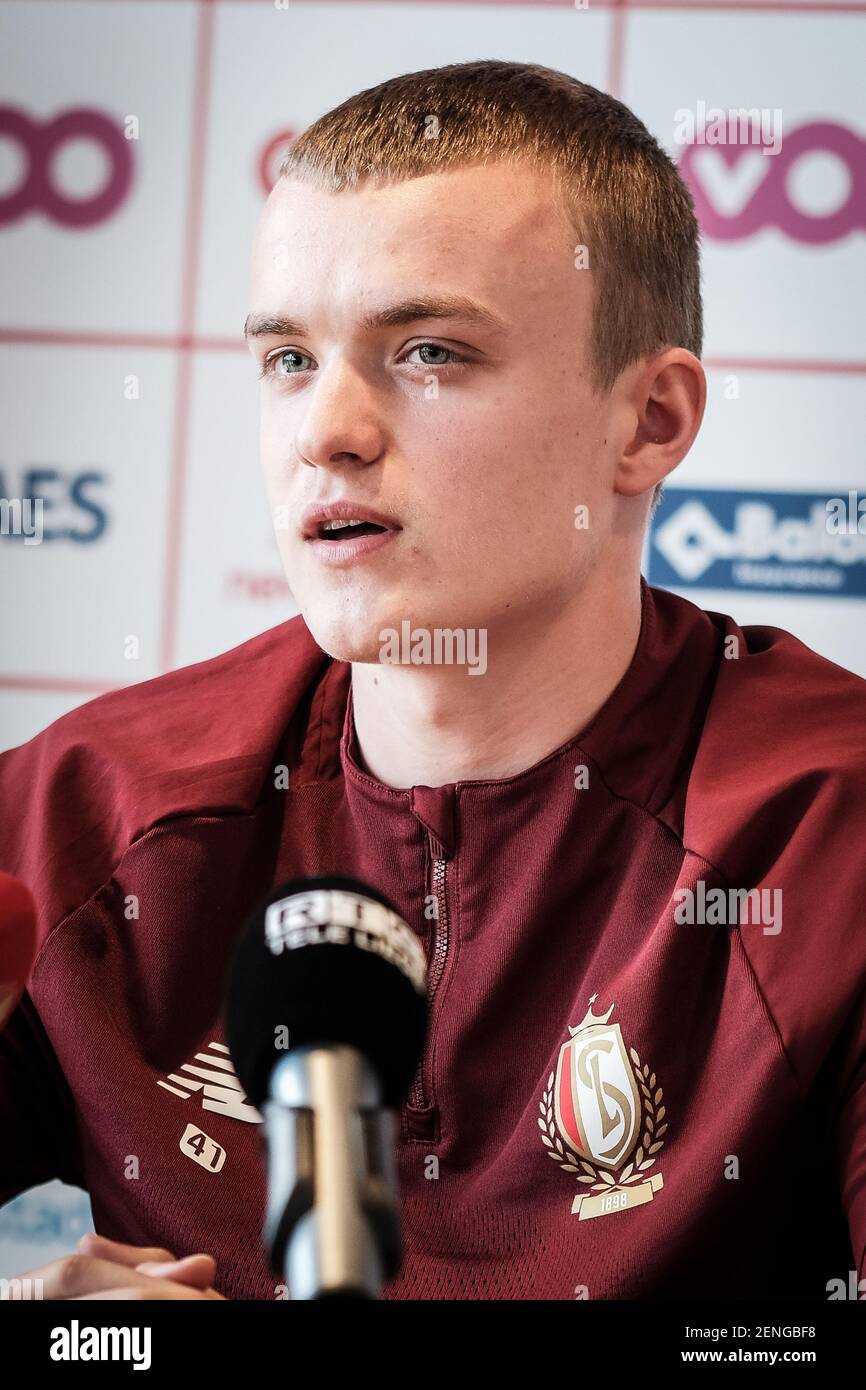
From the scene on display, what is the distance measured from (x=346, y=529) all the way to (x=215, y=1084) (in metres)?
0.41

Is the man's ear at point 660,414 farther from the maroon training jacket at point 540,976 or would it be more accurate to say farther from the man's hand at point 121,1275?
the man's hand at point 121,1275

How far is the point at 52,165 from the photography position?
2094 millimetres

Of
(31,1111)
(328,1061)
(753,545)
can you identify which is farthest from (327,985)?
(753,545)

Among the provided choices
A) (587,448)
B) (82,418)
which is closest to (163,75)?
(82,418)

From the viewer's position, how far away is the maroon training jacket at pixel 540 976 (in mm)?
1037

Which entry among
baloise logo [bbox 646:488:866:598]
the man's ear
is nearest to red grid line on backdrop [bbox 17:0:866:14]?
baloise logo [bbox 646:488:866:598]

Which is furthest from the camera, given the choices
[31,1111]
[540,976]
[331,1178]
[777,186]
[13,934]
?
[777,186]

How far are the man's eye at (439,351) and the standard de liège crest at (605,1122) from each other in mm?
459

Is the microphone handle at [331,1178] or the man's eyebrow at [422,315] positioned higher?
the man's eyebrow at [422,315]

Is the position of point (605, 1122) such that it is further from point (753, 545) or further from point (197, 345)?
point (197, 345)

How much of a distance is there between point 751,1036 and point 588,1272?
7.4 inches

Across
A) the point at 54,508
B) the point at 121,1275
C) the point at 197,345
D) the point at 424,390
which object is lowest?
the point at 121,1275

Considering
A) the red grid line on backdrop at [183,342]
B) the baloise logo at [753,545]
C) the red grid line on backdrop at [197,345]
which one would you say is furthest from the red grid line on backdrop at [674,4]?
the baloise logo at [753,545]

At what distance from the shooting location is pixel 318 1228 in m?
0.50
